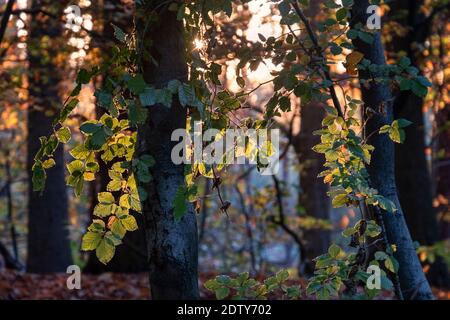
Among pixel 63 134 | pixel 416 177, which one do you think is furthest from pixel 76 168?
pixel 416 177

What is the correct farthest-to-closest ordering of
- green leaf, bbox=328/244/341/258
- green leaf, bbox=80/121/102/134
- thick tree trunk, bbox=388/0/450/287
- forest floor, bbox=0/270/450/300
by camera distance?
thick tree trunk, bbox=388/0/450/287, forest floor, bbox=0/270/450/300, green leaf, bbox=328/244/341/258, green leaf, bbox=80/121/102/134

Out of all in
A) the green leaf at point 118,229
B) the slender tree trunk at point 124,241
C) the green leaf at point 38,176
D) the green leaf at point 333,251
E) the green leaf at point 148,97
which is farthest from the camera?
the slender tree trunk at point 124,241

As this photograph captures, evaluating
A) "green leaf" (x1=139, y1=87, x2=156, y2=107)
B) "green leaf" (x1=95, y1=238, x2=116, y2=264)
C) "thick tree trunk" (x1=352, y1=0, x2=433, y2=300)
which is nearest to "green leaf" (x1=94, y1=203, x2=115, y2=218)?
"green leaf" (x1=95, y1=238, x2=116, y2=264)

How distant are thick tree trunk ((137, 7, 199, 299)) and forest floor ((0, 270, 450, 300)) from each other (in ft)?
13.8

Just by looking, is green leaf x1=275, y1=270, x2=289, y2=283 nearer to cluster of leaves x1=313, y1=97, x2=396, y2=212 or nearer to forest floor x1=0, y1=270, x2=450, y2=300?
cluster of leaves x1=313, y1=97, x2=396, y2=212

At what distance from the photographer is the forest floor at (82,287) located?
23.4 ft

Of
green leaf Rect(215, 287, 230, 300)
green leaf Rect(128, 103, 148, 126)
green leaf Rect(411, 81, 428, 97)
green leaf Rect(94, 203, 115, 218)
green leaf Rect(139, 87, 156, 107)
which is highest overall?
green leaf Rect(411, 81, 428, 97)

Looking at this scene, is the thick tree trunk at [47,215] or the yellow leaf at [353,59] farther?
the thick tree trunk at [47,215]

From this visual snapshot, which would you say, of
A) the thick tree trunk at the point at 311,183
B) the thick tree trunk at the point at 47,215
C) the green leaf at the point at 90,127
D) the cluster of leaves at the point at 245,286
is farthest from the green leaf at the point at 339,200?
the thick tree trunk at the point at 47,215

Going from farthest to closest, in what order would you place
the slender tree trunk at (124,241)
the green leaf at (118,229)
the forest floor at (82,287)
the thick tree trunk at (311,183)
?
the thick tree trunk at (311,183)
the slender tree trunk at (124,241)
the forest floor at (82,287)
the green leaf at (118,229)

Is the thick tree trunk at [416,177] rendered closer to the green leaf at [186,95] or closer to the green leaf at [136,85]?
the green leaf at [186,95]

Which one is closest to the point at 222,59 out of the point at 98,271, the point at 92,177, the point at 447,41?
the point at 92,177

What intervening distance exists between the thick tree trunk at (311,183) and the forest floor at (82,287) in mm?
3075

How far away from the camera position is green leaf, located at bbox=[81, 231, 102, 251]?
2670 mm
